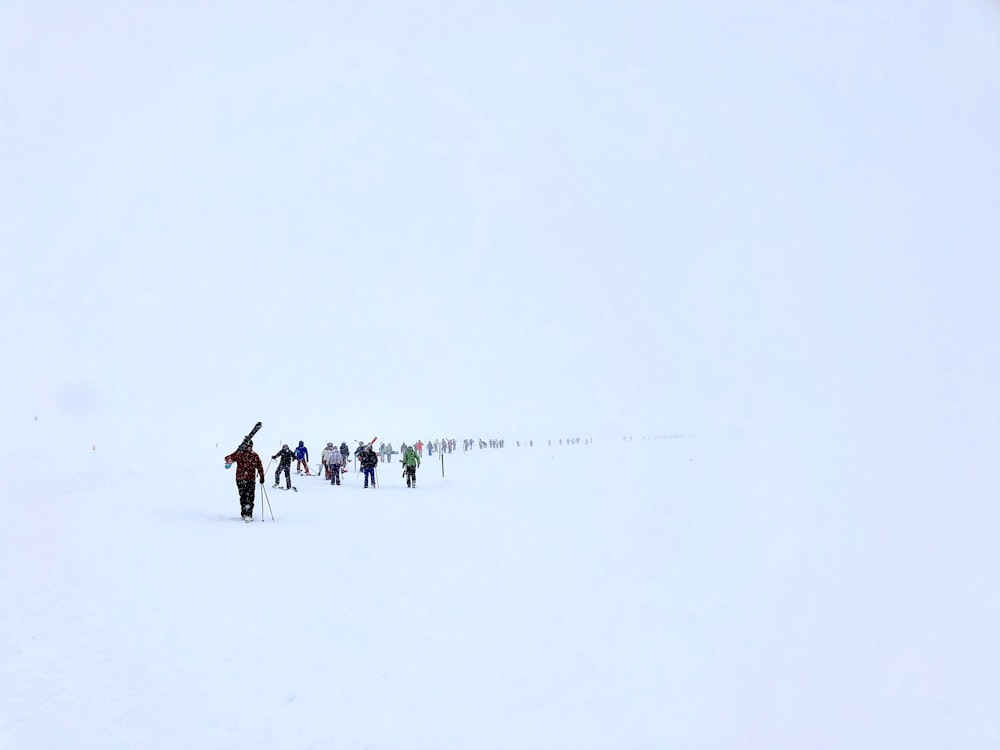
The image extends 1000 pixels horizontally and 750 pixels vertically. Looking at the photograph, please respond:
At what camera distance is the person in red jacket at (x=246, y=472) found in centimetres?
1532

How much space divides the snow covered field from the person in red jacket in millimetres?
509

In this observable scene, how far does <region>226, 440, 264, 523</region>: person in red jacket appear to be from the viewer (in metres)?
15.3

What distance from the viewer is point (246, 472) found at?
15.5 m

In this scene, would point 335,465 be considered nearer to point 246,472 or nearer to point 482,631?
point 246,472

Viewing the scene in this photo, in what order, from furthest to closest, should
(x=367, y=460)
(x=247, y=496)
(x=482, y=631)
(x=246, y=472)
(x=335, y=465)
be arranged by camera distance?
(x=335, y=465) → (x=367, y=460) → (x=247, y=496) → (x=246, y=472) → (x=482, y=631)

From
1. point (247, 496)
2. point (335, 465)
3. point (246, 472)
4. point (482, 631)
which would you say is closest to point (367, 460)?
point (335, 465)

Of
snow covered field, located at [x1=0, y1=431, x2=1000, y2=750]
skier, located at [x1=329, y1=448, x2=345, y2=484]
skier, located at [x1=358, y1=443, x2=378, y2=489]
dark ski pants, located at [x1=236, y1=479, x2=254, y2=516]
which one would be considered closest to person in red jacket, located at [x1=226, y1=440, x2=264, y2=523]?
dark ski pants, located at [x1=236, y1=479, x2=254, y2=516]

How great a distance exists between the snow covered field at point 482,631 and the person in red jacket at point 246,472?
51 centimetres

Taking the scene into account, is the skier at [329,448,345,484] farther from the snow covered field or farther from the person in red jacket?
the person in red jacket

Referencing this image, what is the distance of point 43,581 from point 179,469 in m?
21.3

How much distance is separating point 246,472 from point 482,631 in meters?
8.06

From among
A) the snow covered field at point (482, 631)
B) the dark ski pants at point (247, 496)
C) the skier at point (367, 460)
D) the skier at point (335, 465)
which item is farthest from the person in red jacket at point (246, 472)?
the skier at point (335, 465)

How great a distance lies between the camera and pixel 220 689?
7.37 meters

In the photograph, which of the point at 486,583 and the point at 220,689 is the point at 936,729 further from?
the point at 220,689
